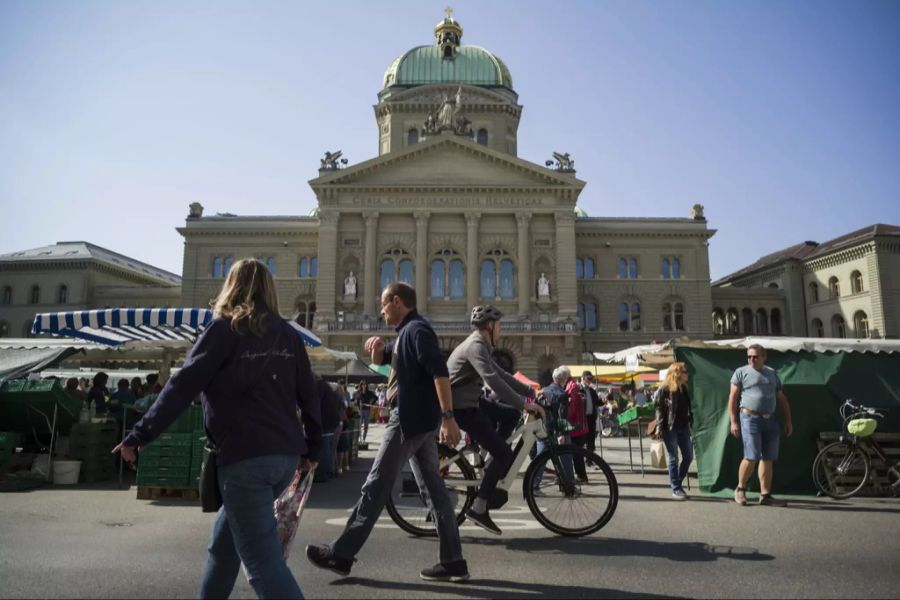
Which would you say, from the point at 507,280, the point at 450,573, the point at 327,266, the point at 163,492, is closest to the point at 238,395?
the point at 450,573

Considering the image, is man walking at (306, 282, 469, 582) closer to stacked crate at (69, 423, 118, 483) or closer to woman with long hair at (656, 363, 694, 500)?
woman with long hair at (656, 363, 694, 500)

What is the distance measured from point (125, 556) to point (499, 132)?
53674 mm

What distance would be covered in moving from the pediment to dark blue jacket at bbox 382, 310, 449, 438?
1672 inches

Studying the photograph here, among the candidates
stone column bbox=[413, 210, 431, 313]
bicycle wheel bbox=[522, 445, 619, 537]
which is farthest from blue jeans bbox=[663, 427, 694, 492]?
stone column bbox=[413, 210, 431, 313]

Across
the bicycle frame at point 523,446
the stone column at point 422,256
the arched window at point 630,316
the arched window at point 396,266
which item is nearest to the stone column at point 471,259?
the stone column at point 422,256

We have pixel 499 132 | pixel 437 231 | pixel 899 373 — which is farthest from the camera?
pixel 499 132

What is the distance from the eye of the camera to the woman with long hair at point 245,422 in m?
3.61

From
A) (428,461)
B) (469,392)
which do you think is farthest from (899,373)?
(428,461)

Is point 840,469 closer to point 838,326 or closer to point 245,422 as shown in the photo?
point 245,422

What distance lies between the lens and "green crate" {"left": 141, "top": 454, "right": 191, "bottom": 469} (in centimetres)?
966

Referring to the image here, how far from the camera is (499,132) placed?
56.7m

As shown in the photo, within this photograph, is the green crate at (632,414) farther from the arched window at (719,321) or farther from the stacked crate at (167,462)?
the arched window at (719,321)

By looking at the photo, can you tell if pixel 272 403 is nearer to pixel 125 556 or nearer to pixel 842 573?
pixel 125 556

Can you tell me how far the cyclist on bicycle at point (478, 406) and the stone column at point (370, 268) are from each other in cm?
3943
